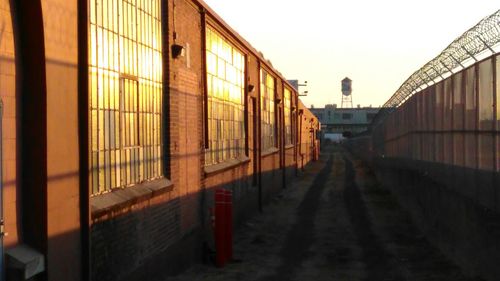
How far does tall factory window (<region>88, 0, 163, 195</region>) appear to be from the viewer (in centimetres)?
728

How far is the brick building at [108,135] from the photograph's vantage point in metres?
5.85

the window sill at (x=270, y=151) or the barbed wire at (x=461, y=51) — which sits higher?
the barbed wire at (x=461, y=51)

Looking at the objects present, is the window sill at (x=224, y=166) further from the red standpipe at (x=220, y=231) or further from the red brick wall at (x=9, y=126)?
the red brick wall at (x=9, y=126)

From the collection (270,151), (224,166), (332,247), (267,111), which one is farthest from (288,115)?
(332,247)

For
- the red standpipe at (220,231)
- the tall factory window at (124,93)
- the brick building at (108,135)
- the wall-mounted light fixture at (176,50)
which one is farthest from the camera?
the red standpipe at (220,231)

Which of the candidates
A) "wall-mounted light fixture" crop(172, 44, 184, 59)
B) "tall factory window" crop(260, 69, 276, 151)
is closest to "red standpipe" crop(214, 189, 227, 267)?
"wall-mounted light fixture" crop(172, 44, 184, 59)

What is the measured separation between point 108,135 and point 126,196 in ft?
2.60

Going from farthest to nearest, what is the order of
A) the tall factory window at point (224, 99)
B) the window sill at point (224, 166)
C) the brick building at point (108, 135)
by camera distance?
the tall factory window at point (224, 99) → the window sill at point (224, 166) → the brick building at point (108, 135)

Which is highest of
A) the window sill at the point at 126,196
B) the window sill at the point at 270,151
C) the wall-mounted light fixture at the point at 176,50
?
the wall-mounted light fixture at the point at 176,50

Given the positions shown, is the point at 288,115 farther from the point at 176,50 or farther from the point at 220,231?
the point at 176,50

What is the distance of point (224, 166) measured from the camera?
48.5 ft

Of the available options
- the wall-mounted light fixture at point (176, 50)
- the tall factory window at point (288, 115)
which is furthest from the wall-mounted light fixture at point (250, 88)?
the tall factory window at point (288, 115)

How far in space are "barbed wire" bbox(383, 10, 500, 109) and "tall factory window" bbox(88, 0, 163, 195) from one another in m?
4.49

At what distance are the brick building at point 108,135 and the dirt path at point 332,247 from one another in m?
1.14
